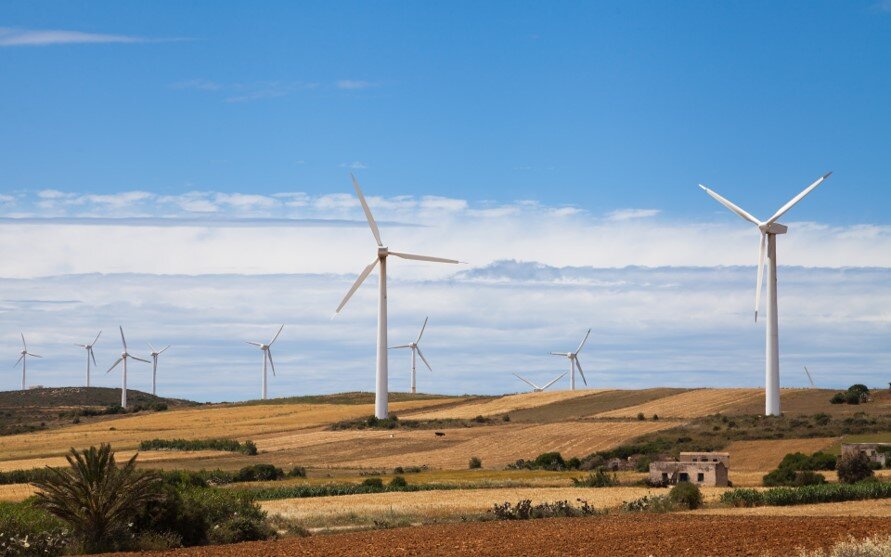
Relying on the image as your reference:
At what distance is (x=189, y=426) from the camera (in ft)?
407

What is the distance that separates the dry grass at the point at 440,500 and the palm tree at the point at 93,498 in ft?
37.1

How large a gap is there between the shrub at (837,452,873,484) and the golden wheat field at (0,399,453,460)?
61.8 m

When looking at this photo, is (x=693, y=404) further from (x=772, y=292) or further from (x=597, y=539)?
(x=597, y=539)

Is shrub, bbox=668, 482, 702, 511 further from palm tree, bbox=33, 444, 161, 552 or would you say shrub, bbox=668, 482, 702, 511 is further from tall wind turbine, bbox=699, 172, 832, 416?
tall wind turbine, bbox=699, 172, 832, 416

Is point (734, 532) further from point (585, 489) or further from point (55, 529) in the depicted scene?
point (585, 489)

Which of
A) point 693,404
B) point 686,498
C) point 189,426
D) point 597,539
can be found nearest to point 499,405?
point 693,404

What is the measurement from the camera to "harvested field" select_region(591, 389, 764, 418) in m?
108

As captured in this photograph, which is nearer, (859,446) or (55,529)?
(55,529)

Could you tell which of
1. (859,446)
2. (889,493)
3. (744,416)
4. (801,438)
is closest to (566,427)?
(744,416)

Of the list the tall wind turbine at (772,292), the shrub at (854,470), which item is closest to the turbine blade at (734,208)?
the tall wind turbine at (772,292)

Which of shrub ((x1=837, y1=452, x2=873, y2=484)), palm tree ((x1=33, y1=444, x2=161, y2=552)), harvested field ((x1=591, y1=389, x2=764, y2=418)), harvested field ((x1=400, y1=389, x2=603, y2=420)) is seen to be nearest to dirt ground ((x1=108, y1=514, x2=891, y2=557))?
palm tree ((x1=33, y1=444, x2=161, y2=552))

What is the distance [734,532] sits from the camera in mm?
31953

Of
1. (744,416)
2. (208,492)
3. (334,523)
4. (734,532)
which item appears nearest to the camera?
(734,532)

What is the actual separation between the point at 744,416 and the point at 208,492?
68.6m
